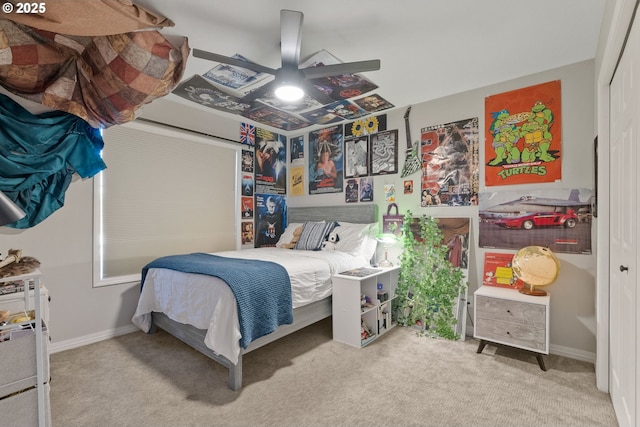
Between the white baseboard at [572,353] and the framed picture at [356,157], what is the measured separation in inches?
97.5

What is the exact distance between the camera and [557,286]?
255cm

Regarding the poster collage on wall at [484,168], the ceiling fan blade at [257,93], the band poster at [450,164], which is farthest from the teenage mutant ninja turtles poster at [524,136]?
the ceiling fan blade at [257,93]

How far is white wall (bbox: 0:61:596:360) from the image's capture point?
246 cm

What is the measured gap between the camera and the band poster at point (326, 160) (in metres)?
4.04

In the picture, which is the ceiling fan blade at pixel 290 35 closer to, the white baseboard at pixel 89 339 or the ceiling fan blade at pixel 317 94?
the ceiling fan blade at pixel 317 94

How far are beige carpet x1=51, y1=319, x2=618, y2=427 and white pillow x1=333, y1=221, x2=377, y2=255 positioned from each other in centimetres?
106

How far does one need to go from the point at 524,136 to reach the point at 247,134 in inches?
124

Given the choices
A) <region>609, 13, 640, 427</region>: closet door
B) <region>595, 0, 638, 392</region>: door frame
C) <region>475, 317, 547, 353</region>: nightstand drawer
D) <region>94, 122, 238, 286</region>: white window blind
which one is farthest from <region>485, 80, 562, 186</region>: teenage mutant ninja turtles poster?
<region>94, 122, 238, 286</region>: white window blind

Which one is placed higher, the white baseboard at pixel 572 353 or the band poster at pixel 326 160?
the band poster at pixel 326 160

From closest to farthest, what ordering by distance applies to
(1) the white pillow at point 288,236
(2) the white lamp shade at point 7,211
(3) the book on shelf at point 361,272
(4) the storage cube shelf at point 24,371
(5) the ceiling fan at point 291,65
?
(2) the white lamp shade at point 7,211 → (4) the storage cube shelf at point 24,371 → (5) the ceiling fan at point 291,65 → (3) the book on shelf at point 361,272 → (1) the white pillow at point 288,236

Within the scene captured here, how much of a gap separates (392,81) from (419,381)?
2541 millimetres

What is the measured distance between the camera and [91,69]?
1.41 metres

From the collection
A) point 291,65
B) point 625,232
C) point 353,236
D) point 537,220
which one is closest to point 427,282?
point 353,236

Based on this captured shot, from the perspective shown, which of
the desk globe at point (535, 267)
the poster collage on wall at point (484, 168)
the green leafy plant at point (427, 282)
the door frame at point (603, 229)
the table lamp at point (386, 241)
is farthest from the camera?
the table lamp at point (386, 241)
